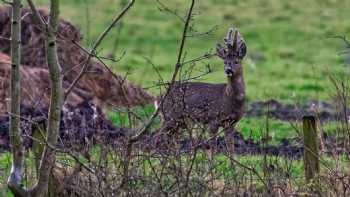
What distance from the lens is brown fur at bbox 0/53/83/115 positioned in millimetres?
14164

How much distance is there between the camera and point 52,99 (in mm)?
7762

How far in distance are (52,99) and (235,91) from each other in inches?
165

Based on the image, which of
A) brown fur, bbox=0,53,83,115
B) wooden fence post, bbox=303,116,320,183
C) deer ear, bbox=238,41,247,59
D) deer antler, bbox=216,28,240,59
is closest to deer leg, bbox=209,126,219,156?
wooden fence post, bbox=303,116,320,183

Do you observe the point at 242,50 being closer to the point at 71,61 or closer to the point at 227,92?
the point at 227,92

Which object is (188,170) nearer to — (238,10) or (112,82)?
(112,82)

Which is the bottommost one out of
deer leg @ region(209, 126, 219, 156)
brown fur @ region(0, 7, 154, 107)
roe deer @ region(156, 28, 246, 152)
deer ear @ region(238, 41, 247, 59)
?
deer leg @ region(209, 126, 219, 156)

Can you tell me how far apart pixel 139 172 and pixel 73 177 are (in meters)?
0.49

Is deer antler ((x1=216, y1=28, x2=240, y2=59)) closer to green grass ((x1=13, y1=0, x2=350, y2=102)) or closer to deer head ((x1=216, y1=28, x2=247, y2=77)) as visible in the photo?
deer head ((x1=216, y1=28, x2=247, y2=77))

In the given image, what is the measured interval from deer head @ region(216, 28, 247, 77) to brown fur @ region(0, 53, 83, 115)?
342 cm

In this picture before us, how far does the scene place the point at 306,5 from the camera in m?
29.6

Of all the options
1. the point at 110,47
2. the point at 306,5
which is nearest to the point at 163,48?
the point at 110,47

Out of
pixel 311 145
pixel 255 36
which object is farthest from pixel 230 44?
pixel 255 36

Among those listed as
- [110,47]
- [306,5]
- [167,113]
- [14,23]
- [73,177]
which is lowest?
[73,177]

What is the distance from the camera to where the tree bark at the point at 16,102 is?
779 centimetres
